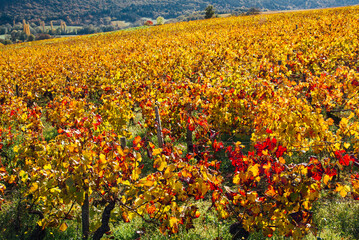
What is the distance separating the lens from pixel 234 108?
5.82 m

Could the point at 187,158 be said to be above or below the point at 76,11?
below

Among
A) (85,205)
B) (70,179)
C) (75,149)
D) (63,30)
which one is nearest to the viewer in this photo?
(70,179)

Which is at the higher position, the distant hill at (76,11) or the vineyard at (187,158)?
the distant hill at (76,11)

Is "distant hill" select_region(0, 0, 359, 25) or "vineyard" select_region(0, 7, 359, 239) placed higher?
"distant hill" select_region(0, 0, 359, 25)

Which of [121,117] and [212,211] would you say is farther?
[121,117]

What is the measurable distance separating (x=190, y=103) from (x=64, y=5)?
211564 mm

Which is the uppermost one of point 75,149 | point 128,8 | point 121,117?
point 128,8

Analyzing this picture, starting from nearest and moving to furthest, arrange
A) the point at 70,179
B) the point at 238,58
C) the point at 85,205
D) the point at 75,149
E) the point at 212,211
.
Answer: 1. the point at 70,179
2. the point at 75,149
3. the point at 85,205
4. the point at 212,211
5. the point at 238,58

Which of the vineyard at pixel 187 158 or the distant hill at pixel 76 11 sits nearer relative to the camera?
the vineyard at pixel 187 158

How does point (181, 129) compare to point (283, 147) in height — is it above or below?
below

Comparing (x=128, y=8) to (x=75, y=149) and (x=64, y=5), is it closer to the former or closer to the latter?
(x=64, y=5)

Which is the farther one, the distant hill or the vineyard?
the distant hill

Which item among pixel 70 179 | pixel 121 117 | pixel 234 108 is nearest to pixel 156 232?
pixel 70 179

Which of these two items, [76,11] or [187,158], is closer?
[187,158]
